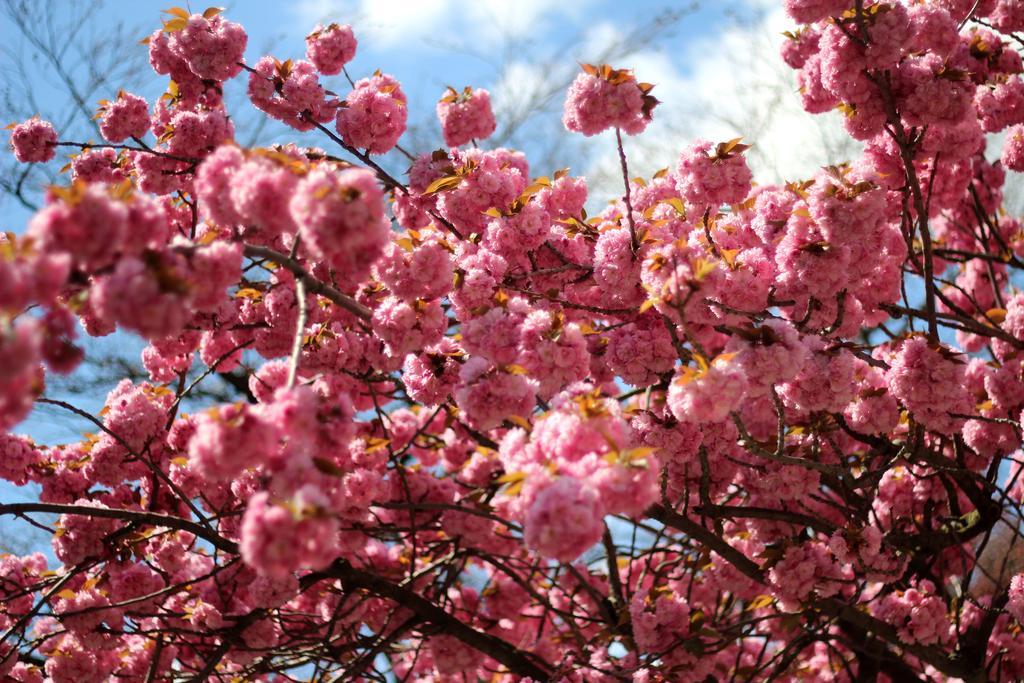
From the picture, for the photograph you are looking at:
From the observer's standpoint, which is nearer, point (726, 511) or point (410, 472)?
point (726, 511)

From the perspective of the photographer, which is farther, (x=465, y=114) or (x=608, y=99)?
(x=465, y=114)

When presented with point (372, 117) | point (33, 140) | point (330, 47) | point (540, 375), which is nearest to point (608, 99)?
point (540, 375)

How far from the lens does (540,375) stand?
2.44m

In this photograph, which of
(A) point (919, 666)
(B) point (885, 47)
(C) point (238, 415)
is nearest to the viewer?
(C) point (238, 415)

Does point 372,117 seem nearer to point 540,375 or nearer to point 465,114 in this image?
point 465,114

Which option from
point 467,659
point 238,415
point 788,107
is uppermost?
point 788,107

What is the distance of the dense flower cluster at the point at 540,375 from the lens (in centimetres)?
191

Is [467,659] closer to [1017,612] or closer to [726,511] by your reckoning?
[726,511]

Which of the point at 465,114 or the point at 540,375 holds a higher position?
the point at 465,114

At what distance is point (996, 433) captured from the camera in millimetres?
3504

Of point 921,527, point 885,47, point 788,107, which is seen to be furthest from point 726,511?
point 788,107

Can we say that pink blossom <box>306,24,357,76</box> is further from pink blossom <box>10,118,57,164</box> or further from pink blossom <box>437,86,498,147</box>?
pink blossom <box>10,118,57,164</box>

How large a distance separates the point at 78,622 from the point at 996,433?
338 cm

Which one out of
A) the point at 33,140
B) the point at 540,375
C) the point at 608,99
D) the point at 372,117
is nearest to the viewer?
the point at 540,375
